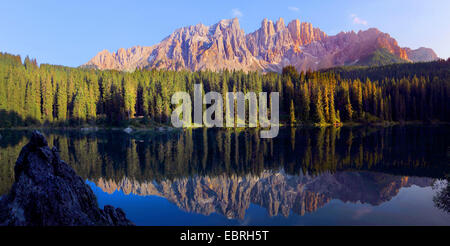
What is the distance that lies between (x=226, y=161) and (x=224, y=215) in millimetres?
16177

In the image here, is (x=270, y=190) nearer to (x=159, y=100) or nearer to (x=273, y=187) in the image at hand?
(x=273, y=187)

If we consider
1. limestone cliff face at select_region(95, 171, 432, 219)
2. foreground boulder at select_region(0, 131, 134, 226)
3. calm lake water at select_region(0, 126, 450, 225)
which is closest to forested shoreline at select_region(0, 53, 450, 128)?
calm lake water at select_region(0, 126, 450, 225)

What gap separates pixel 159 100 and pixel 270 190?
3294 inches

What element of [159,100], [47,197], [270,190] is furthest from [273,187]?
[159,100]

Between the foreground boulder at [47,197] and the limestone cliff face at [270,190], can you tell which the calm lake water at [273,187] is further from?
the foreground boulder at [47,197]

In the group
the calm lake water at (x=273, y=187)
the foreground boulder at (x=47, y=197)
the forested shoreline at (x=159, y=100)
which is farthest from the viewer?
the forested shoreline at (x=159, y=100)

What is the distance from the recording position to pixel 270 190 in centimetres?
2131

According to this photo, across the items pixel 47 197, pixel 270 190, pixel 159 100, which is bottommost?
pixel 270 190

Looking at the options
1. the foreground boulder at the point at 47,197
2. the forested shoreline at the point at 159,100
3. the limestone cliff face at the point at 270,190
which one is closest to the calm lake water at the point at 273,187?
the limestone cliff face at the point at 270,190

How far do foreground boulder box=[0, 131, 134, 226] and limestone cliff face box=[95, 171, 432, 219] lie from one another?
282 inches

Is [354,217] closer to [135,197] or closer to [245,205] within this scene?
[245,205]

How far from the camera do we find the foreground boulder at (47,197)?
9602 millimetres

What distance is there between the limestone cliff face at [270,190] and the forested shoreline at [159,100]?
7809 centimetres
